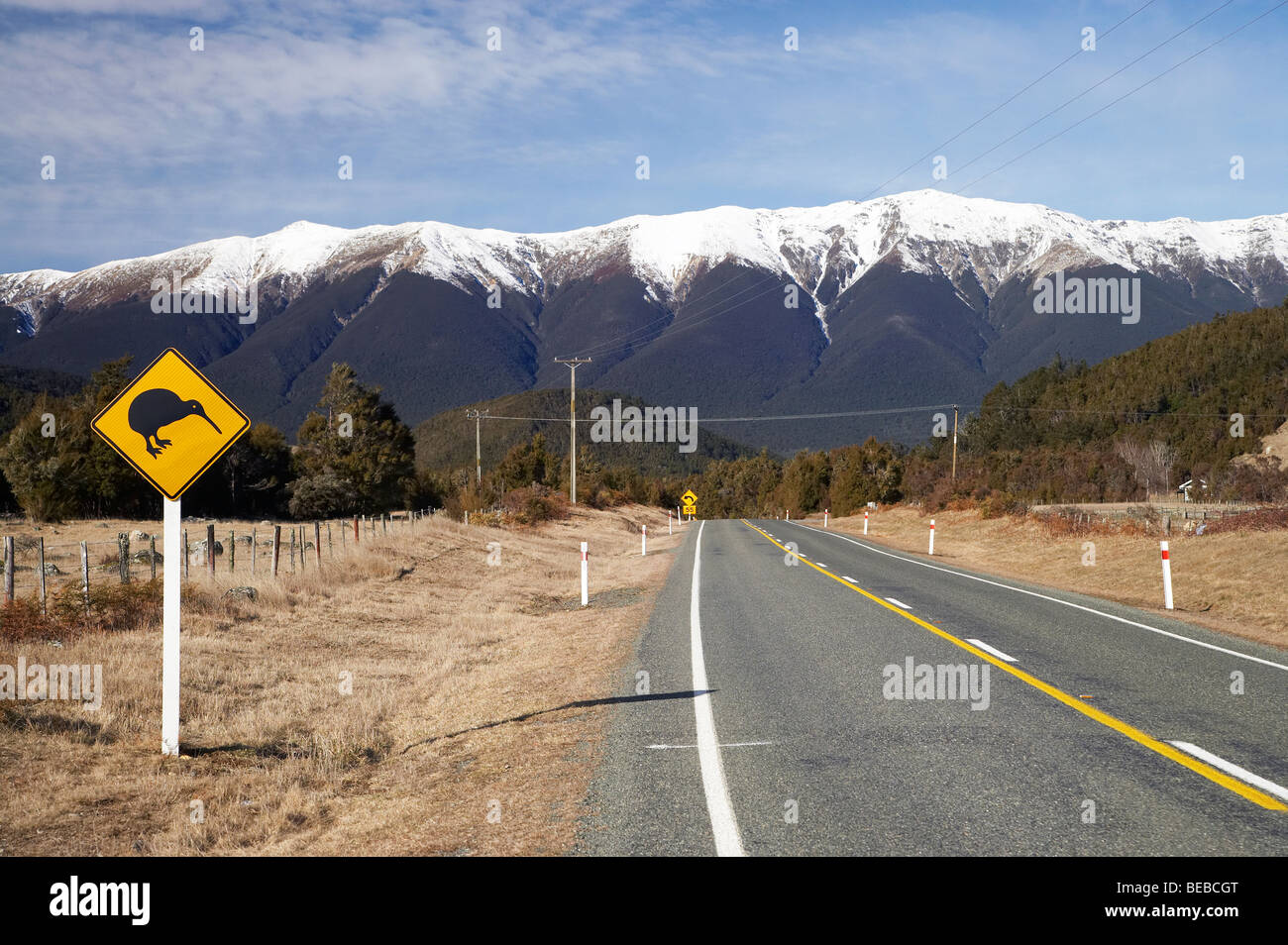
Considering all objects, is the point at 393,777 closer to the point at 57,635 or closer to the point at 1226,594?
the point at 57,635

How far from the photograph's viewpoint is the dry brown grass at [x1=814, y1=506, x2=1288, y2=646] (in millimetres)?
14992

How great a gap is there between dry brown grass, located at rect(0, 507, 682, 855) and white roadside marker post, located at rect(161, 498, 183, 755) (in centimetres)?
21

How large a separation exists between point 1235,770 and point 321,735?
23.5ft

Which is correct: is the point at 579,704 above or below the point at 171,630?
below

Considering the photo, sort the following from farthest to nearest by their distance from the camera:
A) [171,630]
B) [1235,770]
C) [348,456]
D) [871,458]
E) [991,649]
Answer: [871,458], [348,456], [991,649], [171,630], [1235,770]

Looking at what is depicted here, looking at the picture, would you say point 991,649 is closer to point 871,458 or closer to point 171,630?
point 171,630

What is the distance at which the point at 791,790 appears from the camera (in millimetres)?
5551

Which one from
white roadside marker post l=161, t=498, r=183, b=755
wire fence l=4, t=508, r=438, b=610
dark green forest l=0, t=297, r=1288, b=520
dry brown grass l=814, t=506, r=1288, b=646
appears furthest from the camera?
dark green forest l=0, t=297, r=1288, b=520

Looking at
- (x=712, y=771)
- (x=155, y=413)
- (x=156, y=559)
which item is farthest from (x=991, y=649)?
(x=156, y=559)

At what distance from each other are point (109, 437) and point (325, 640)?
7.29 m

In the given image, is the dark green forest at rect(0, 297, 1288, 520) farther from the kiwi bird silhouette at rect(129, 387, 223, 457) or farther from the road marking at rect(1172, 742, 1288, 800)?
the kiwi bird silhouette at rect(129, 387, 223, 457)

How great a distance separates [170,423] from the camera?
7.38 m

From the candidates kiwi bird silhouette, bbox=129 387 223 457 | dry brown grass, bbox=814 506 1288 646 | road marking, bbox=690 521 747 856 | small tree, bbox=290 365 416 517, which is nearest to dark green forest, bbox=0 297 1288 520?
small tree, bbox=290 365 416 517

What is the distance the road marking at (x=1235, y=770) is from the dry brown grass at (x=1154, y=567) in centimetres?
643
